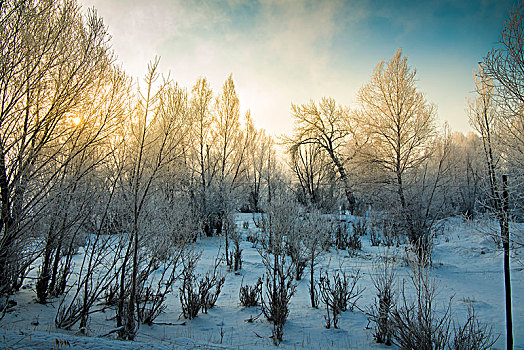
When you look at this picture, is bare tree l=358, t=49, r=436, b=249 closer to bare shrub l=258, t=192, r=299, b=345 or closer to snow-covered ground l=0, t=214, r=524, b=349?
snow-covered ground l=0, t=214, r=524, b=349

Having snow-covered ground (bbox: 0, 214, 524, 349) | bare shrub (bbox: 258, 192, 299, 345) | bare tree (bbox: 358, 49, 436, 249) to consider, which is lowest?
snow-covered ground (bbox: 0, 214, 524, 349)

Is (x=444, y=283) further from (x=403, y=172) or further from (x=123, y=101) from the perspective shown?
(x=123, y=101)

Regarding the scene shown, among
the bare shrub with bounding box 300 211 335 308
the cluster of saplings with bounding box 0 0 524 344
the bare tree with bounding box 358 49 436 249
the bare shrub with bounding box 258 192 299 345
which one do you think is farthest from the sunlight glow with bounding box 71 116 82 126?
the bare tree with bounding box 358 49 436 249

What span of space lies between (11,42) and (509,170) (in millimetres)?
8047

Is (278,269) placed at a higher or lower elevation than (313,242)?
lower

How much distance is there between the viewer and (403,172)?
9.74 meters

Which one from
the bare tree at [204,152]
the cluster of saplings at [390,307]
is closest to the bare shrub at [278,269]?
the cluster of saplings at [390,307]

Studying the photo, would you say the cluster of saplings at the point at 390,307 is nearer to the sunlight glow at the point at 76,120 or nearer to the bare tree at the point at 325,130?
the sunlight glow at the point at 76,120

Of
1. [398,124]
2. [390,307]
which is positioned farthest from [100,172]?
[398,124]

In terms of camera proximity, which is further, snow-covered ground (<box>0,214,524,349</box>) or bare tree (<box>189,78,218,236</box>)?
bare tree (<box>189,78,218,236</box>)

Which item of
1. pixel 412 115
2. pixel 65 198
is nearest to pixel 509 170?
pixel 412 115

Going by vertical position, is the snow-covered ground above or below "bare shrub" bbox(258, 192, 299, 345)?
below

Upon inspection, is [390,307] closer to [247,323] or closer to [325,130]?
[247,323]

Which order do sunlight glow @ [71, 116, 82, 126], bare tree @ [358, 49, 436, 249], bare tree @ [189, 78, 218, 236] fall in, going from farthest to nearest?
bare tree @ [189, 78, 218, 236], bare tree @ [358, 49, 436, 249], sunlight glow @ [71, 116, 82, 126]
